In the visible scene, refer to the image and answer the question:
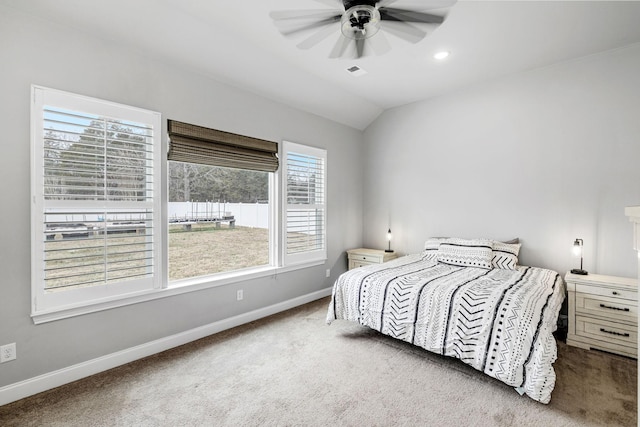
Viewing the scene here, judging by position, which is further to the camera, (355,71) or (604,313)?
(355,71)

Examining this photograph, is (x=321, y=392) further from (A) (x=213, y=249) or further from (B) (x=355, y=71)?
(B) (x=355, y=71)

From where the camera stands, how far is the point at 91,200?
2398 millimetres

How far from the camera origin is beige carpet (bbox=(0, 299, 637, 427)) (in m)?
1.93

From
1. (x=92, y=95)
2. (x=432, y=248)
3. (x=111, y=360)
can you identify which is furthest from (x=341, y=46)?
(x=111, y=360)

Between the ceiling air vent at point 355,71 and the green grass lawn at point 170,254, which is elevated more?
the ceiling air vent at point 355,71

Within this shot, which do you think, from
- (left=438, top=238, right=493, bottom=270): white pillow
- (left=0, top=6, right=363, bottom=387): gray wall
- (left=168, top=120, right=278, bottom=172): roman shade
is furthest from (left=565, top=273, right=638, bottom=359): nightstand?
(left=168, top=120, right=278, bottom=172): roman shade

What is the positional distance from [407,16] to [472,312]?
2.14m

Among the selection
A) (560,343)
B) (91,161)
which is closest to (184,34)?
(91,161)

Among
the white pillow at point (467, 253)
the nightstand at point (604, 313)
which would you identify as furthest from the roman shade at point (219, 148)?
the nightstand at point (604, 313)

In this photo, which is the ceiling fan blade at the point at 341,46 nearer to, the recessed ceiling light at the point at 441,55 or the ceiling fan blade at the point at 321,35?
the ceiling fan blade at the point at 321,35

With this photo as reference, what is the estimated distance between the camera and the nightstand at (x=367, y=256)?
14.7ft

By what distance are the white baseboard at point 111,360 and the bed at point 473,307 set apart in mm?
1081

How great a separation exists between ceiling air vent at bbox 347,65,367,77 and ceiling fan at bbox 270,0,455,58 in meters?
1.45

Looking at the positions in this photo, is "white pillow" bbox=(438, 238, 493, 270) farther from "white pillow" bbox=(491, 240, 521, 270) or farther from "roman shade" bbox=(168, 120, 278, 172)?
"roman shade" bbox=(168, 120, 278, 172)
